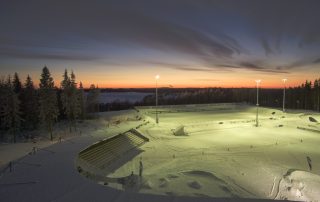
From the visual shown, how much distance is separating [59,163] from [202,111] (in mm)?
52182

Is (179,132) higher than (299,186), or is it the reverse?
(179,132)

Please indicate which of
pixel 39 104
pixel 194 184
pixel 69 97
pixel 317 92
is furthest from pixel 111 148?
pixel 317 92

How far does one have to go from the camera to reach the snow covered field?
682 inches

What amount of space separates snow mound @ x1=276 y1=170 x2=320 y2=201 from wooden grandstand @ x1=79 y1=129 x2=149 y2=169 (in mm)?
14754

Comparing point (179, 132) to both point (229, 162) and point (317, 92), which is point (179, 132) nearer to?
point (229, 162)

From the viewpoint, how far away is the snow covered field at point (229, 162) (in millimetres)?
17312

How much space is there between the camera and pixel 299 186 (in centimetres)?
1834

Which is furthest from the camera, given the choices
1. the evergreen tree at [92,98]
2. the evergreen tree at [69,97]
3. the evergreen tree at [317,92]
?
the evergreen tree at [317,92]

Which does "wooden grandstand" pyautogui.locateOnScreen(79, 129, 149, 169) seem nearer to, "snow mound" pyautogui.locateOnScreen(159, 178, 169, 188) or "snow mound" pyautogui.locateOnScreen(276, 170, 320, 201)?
"snow mound" pyautogui.locateOnScreen(159, 178, 169, 188)

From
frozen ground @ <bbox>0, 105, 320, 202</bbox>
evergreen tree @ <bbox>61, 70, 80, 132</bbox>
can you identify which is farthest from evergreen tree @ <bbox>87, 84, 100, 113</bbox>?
frozen ground @ <bbox>0, 105, 320, 202</bbox>

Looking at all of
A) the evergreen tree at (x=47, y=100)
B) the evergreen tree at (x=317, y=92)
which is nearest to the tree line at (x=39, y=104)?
the evergreen tree at (x=47, y=100)

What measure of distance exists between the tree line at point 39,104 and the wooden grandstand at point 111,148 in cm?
1150

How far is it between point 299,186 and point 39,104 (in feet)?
144

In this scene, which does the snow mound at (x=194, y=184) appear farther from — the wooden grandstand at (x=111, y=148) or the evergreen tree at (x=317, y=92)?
the evergreen tree at (x=317, y=92)
